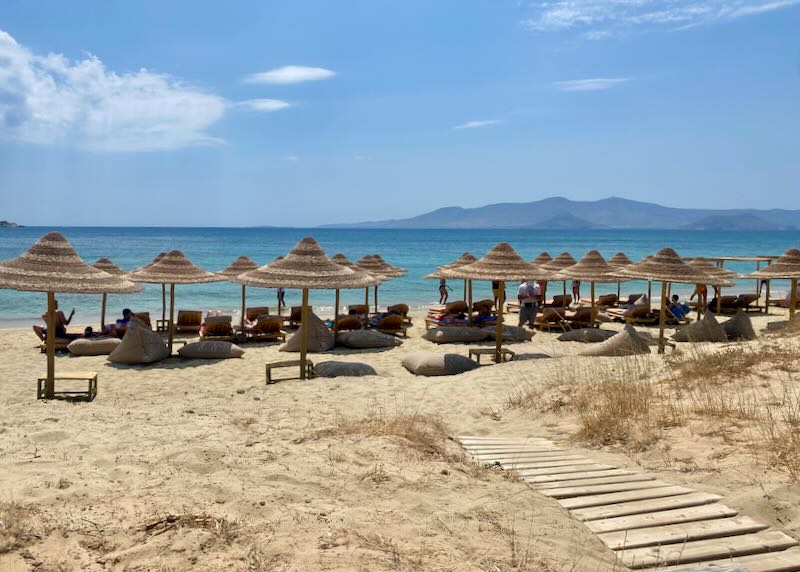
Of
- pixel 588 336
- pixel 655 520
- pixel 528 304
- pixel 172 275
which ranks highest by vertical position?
pixel 172 275

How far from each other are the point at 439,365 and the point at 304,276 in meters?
2.43

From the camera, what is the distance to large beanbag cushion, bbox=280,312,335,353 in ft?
38.1

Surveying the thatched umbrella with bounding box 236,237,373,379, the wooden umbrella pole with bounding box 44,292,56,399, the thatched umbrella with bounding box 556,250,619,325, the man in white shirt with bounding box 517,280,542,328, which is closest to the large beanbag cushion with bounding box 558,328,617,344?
the thatched umbrella with bounding box 556,250,619,325

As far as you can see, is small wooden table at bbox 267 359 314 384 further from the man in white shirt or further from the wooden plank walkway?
the man in white shirt

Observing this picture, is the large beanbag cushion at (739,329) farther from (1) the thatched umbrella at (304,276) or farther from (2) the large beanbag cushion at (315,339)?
(2) the large beanbag cushion at (315,339)

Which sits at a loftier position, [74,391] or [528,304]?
[528,304]

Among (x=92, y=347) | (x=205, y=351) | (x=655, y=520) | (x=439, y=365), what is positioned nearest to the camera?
(x=655, y=520)

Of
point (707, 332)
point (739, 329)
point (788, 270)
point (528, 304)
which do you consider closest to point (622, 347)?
point (707, 332)

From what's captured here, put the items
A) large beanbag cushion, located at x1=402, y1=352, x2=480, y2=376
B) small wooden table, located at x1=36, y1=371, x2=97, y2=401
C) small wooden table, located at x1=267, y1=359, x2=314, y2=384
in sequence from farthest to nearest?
large beanbag cushion, located at x1=402, y1=352, x2=480, y2=376
small wooden table, located at x1=267, y1=359, x2=314, y2=384
small wooden table, located at x1=36, y1=371, x2=97, y2=401

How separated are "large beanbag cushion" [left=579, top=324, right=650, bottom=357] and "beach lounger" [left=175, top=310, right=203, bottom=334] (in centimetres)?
899

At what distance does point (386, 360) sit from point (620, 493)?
7.26 metres

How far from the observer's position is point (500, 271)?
35.5 feet

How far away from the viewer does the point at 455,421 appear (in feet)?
20.8

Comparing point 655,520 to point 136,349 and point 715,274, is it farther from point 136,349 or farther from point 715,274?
point 715,274
